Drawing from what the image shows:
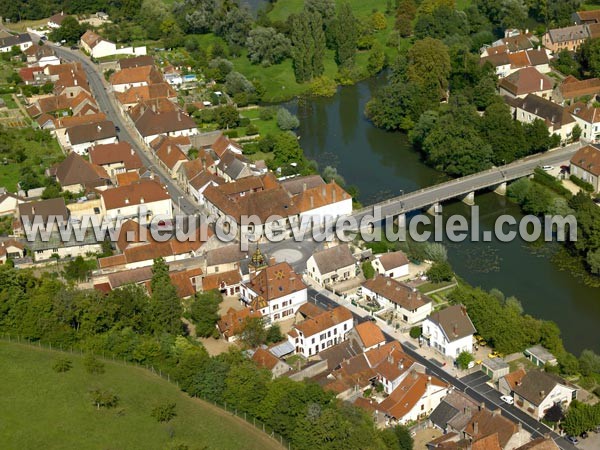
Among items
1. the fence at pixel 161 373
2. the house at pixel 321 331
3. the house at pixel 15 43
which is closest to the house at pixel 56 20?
the house at pixel 15 43

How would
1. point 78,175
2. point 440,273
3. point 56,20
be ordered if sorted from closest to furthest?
point 440,273 → point 78,175 → point 56,20

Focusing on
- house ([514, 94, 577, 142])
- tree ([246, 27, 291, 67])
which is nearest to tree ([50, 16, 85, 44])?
tree ([246, 27, 291, 67])

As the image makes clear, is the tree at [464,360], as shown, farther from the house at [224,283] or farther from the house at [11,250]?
the house at [11,250]

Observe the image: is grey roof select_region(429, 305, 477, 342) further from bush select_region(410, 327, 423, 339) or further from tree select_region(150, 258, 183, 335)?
tree select_region(150, 258, 183, 335)

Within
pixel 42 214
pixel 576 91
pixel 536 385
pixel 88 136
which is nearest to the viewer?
pixel 536 385

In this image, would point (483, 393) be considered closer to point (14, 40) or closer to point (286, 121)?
point (286, 121)

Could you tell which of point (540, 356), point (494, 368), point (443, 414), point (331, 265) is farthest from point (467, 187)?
point (443, 414)
